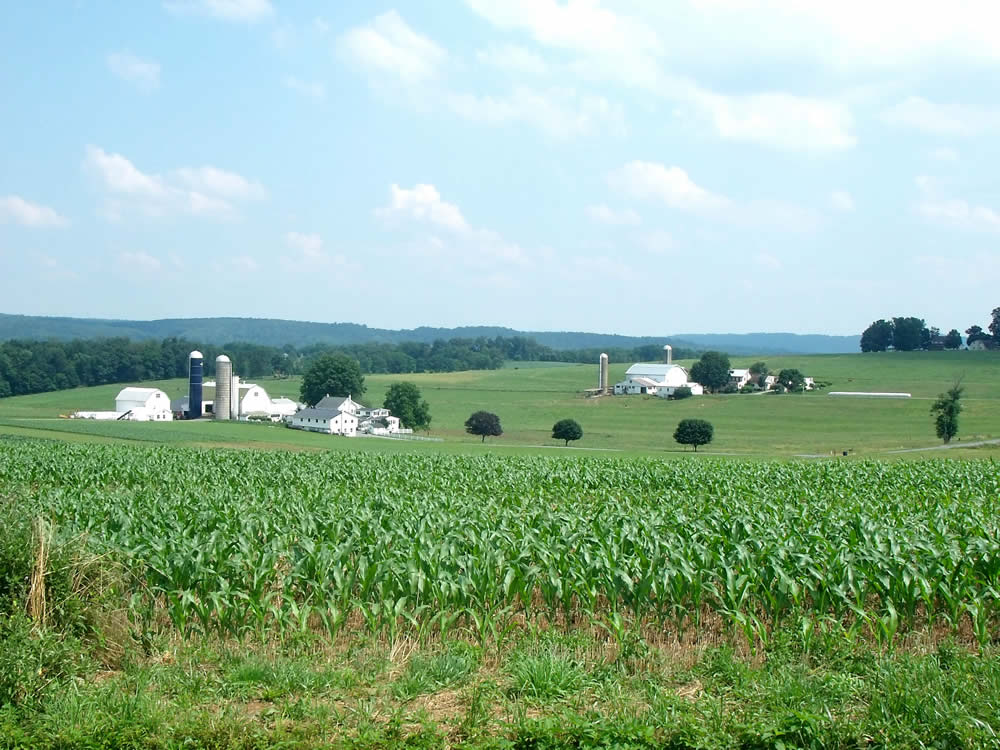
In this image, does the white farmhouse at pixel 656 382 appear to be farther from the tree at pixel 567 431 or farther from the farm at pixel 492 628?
the farm at pixel 492 628

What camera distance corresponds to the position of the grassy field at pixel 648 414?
60219 mm

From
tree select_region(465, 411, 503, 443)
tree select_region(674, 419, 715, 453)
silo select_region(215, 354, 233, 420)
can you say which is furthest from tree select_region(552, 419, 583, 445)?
silo select_region(215, 354, 233, 420)

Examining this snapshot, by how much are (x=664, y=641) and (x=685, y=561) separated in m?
0.93

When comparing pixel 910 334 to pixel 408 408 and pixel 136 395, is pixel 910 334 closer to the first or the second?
pixel 408 408

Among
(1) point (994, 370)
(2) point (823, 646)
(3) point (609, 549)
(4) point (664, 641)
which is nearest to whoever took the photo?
(2) point (823, 646)

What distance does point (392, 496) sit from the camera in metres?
18.3

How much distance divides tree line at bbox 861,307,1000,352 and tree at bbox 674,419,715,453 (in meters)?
98.8

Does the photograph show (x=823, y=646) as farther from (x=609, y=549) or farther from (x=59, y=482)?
(x=59, y=482)

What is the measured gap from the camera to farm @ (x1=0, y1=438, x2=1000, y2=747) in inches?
249

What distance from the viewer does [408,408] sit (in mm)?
85500

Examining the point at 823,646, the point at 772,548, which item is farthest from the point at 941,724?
the point at 772,548

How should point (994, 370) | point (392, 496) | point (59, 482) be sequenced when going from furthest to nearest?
point (994, 370), point (59, 482), point (392, 496)

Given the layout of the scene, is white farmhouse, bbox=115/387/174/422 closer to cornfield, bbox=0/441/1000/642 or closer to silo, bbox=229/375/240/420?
silo, bbox=229/375/240/420

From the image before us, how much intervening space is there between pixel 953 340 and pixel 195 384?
12270 cm
